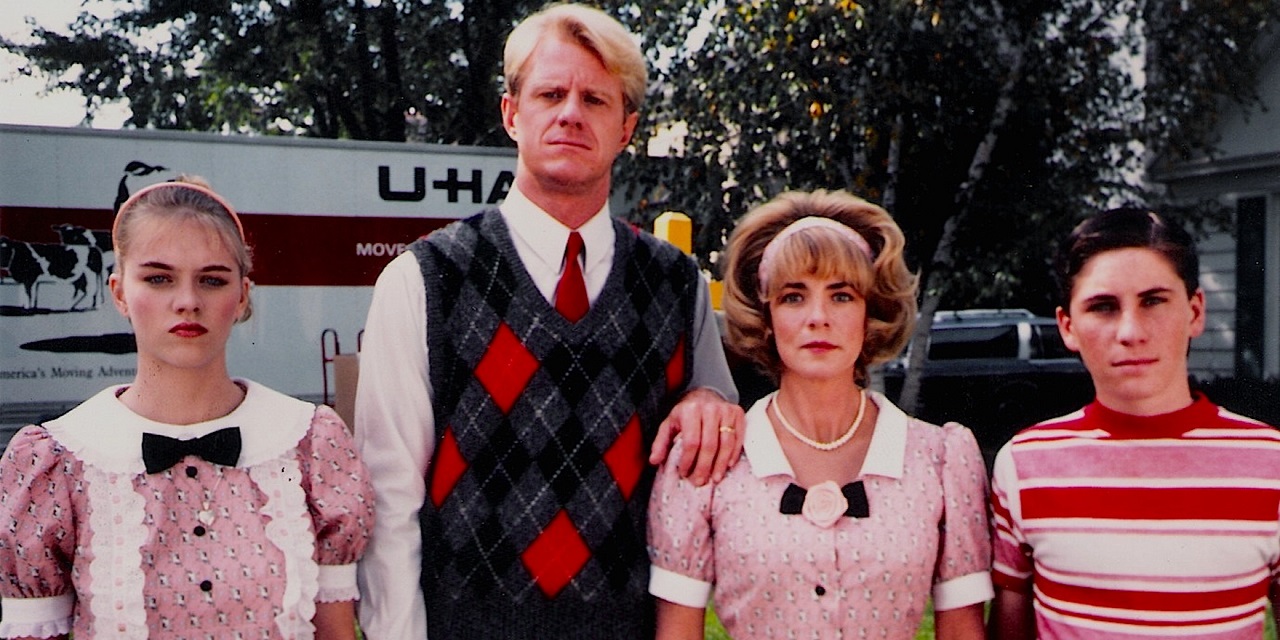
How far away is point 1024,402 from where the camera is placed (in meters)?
13.1

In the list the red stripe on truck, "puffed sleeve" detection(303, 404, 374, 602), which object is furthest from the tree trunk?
"puffed sleeve" detection(303, 404, 374, 602)

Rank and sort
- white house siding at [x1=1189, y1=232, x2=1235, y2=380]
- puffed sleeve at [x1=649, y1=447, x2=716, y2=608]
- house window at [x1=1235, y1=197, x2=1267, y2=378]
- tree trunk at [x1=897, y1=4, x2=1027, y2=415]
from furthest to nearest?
1. white house siding at [x1=1189, y1=232, x2=1235, y2=380]
2. house window at [x1=1235, y1=197, x2=1267, y2=378]
3. tree trunk at [x1=897, y1=4, x2=1027, y2=415]
4. puffed sleeve at [x1=649, y1=447, x2=716, y2=608]

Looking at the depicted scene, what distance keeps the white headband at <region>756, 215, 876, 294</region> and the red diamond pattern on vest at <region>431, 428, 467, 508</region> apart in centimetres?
74

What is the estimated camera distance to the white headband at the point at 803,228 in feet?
7.63

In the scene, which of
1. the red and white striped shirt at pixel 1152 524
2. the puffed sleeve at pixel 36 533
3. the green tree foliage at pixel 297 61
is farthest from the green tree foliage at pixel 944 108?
the puffed sleeve at pixel 36 533

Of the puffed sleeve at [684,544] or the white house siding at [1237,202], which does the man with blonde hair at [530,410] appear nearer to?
the puffed sleeve at [684,544]

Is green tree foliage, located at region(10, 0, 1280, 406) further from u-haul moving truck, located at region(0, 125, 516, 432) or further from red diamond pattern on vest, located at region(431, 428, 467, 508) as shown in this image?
red diamond pattern on vest, located at region(431, 428, 467, 508)

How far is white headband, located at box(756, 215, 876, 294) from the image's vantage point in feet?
7.63

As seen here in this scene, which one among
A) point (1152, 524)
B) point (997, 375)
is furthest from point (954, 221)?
point (1152, 524)

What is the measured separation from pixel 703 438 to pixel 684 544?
218mm

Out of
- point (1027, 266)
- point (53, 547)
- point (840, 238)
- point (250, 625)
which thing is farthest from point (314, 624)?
point (1027, 266)

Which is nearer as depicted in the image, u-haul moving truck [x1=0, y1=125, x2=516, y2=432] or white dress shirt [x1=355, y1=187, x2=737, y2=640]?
white dress shirt [x1=355, y1=187, x2=737, y2=640]

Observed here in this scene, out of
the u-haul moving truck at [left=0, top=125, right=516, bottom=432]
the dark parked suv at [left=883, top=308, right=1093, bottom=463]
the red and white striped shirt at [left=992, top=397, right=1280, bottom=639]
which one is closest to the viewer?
the red and white striped shirt at [left=992, top=397, right=1280, bottom=639]

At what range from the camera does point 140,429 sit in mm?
2064
